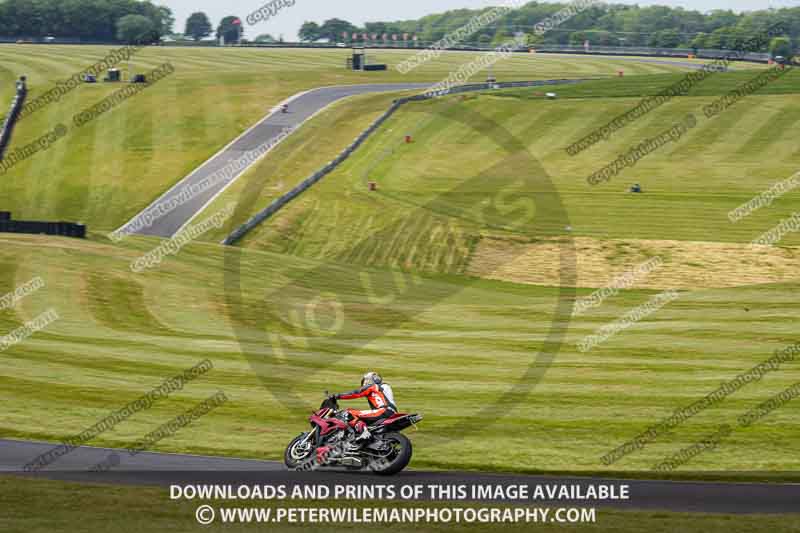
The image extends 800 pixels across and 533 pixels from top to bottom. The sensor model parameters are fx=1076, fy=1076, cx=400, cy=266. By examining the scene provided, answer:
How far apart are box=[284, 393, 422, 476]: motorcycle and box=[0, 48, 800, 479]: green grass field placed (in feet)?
5.92

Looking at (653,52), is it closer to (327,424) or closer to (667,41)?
(667,41)

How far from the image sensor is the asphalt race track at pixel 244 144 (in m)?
63.0

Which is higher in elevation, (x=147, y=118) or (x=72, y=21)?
(x=72, y=21)

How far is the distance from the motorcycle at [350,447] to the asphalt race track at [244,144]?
39511 millimetres

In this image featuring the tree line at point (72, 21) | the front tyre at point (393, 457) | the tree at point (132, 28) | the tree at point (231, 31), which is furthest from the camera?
the tree at point (231, 31)

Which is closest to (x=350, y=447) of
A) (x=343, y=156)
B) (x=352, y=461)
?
(x=352, y=461)

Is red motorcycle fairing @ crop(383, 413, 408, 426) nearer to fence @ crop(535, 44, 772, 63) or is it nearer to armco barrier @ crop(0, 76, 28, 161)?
armco barrier @ crop(0, 76, 28, 161)

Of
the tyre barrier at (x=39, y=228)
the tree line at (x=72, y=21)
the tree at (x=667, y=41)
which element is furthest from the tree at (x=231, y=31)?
the tyre barrier at (x=39, y=228)

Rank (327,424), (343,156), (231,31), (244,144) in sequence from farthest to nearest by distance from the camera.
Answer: (231,31), (244,144), (343,156), (327,424)

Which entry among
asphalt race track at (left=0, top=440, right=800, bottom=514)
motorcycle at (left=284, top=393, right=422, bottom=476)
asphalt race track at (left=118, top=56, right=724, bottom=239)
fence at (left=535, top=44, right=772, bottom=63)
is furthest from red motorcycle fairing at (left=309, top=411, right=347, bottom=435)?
fence at (left=535, top=44, right=772, bottom=63)

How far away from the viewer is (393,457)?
21.1 metres

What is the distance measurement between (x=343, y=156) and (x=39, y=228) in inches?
1151

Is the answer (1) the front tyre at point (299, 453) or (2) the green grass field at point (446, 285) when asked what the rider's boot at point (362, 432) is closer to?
(1) the front tyre at point (299, 453)

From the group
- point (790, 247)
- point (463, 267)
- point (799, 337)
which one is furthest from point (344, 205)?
point (799, 337)
